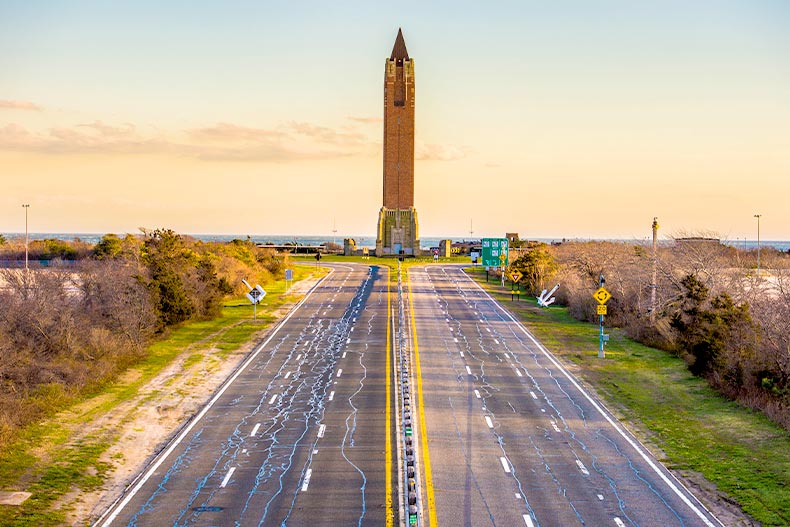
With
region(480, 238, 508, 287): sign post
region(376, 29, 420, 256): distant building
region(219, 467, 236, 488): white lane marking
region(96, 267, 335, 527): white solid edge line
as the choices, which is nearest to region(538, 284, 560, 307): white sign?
region(480, 238, 508, 287): sign post

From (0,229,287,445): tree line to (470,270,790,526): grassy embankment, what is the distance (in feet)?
63.7

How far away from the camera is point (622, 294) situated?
50.2m

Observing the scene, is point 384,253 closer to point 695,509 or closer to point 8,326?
point 8,326

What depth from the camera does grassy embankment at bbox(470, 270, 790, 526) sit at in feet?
62.4

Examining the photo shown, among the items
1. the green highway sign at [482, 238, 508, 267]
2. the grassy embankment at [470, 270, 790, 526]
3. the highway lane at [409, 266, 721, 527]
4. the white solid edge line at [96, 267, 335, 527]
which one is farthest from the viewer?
the green highway sign at [482, 238, 508, 267]

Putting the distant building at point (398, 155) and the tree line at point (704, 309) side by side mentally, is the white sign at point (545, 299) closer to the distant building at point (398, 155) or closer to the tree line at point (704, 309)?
the tree line at point (704, 309)

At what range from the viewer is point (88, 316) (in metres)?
36.4

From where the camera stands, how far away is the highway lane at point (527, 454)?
1708cm

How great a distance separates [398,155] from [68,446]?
92.4 metres

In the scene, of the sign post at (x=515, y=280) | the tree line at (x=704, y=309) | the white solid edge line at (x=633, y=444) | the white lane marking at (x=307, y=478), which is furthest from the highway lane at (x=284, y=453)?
the sign post at (x=515, y=280)

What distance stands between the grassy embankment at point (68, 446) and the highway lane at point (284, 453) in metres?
1.51

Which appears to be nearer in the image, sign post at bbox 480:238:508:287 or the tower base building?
sign post at bbox 480:238:508:287

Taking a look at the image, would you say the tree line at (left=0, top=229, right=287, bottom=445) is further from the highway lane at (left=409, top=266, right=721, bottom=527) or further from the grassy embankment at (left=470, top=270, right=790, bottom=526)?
the grassy embankment at (left=470, top=270, right=790, bottom=526)

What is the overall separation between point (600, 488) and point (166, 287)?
30.6 m
